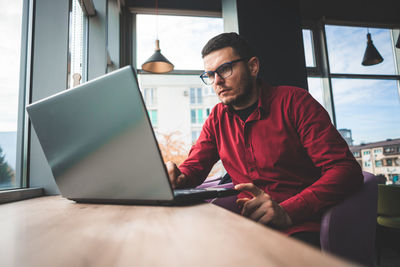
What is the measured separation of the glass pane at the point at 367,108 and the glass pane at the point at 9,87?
14.8ft

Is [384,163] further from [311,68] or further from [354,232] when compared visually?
[354,232]

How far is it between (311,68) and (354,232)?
4146 millimetres

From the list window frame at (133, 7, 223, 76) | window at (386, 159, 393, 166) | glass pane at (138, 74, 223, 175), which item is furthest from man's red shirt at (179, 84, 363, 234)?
window at (386, 159, 393, 166)

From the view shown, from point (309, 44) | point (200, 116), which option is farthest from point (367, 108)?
point (200, 116)

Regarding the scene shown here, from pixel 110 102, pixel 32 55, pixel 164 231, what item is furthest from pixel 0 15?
pixel 164 231

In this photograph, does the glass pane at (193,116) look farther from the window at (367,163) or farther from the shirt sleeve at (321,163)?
the shirt sleeve at (321,163)

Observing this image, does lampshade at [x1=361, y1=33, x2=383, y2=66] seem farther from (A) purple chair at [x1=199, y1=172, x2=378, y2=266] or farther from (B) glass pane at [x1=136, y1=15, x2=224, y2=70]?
(A) purple chair at [x1=199, y1=172, x2=378, y2=266]

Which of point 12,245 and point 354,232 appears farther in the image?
point 354,232

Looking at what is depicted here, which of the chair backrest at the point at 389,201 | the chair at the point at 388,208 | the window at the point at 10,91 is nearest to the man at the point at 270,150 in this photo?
the window at the point at 10,91

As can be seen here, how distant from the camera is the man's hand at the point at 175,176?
98 centimetres

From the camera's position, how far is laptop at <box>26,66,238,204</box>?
0.52 meters

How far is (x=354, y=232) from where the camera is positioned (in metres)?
0.81

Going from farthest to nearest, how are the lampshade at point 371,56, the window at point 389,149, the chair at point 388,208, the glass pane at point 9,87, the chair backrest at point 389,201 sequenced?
the window at point 389,149
the lampshade at point 371,56
the chair backrest at point 389,201
the chair at point 388,208
the glass pane at point 9,87

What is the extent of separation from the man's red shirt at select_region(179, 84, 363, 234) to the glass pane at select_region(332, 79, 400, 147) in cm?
378
